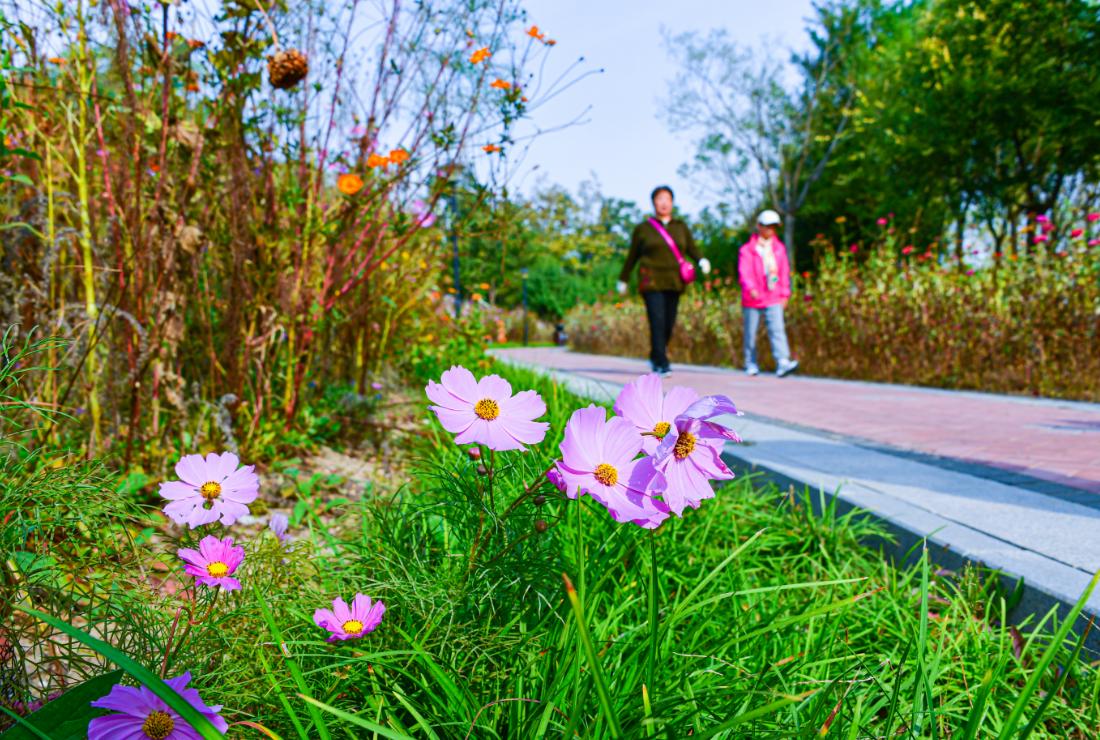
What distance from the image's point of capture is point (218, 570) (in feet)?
3.27

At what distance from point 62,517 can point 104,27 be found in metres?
2.10

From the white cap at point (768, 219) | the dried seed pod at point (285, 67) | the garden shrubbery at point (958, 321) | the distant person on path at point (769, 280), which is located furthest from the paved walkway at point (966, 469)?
the white cap at point (768, 219)

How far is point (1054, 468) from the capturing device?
3.11m

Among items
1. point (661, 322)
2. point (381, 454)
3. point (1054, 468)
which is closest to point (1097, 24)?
point (661, 322)

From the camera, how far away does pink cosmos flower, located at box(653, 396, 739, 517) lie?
890 mm

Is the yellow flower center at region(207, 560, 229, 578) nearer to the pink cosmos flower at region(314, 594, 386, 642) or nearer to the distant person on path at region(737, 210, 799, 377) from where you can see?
the pink cosmos flower at region(314, 594, 386, 642)

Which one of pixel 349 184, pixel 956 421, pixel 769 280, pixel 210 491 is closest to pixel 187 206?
pixel 349 184

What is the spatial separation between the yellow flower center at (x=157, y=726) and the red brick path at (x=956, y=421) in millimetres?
3135

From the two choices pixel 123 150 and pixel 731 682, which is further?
pixel 123 150

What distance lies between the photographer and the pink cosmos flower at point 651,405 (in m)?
0.97

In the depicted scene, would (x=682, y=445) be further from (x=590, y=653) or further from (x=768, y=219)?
(x=768, y=219)

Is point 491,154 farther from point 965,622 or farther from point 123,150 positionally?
point 965,622

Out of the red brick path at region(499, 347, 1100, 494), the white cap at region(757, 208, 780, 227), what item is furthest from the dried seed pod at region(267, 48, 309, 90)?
the white cap at region(757, 208, 780, 227)

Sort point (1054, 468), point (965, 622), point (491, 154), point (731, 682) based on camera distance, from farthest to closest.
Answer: point (491, 154)
point (1054, 468)
point (965, 622)
point (731, 682)
